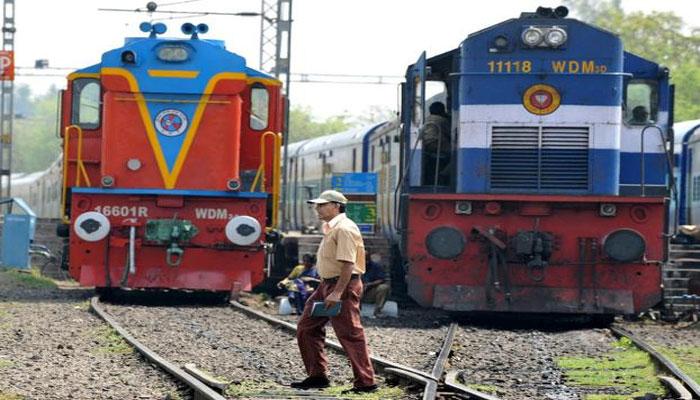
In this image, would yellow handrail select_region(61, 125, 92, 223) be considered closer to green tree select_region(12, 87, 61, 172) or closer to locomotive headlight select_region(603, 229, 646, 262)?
locomotive headlight select_region(603, 229, 646, 262)

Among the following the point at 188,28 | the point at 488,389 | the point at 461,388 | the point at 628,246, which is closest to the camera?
the point at 461,388

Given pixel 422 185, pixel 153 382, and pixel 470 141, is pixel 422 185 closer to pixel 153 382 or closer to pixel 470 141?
pixel 470 141

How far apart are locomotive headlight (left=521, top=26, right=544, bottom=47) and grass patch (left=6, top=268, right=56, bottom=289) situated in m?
10.0

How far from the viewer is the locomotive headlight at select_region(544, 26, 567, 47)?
1453 centimetres

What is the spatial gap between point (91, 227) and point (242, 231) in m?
1.87

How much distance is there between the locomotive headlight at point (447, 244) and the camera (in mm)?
14156

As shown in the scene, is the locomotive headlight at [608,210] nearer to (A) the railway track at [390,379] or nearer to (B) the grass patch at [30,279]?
(A) the railway track at [390,379]

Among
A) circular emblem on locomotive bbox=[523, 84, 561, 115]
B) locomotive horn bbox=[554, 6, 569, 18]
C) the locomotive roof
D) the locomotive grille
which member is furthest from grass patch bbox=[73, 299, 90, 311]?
locomotive horn bbox=[554, 6, 569, 18]

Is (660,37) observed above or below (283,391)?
above

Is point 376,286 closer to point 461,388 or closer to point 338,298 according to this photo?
point 338,298

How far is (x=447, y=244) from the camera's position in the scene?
46.5 ft

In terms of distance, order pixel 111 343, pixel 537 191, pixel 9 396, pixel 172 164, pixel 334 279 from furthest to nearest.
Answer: pixel 172 164, pixel 537 191, pixel 111 343, pixel 334 279, pixel 9 396

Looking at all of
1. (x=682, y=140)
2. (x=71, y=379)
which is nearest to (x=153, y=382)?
(x=71, y=379)

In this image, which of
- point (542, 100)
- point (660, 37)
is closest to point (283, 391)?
A: point (542, 100)
